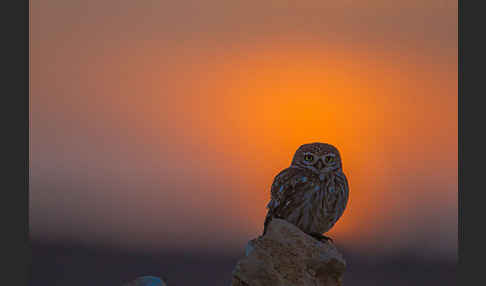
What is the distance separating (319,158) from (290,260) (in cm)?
58

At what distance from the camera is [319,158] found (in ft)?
9.82

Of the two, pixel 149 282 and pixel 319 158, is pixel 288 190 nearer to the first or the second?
pixel 319 158

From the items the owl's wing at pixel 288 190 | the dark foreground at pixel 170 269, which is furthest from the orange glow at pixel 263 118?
the owl's wing at pixel 288 190

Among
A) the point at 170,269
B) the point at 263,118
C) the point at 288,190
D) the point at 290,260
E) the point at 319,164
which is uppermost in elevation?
the point at 263,118

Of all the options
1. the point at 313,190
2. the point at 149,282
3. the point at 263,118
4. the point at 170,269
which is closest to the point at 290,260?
the point at 313,190

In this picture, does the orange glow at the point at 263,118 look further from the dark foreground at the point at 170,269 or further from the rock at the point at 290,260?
the rock at the point at 290,260

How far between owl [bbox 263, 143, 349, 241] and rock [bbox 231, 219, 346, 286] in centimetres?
23

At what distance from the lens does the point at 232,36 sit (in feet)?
12.1

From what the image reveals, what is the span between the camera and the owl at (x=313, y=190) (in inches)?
119

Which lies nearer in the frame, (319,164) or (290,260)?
(290,260)

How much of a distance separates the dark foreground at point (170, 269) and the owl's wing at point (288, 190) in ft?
2.83

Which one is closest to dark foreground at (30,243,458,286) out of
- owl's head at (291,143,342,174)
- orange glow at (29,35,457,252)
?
orange glow at (29,35,457,252)

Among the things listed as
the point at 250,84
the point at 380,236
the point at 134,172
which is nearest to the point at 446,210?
the point at 380,236

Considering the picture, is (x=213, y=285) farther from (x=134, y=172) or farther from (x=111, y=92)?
(x=111, y=92)
